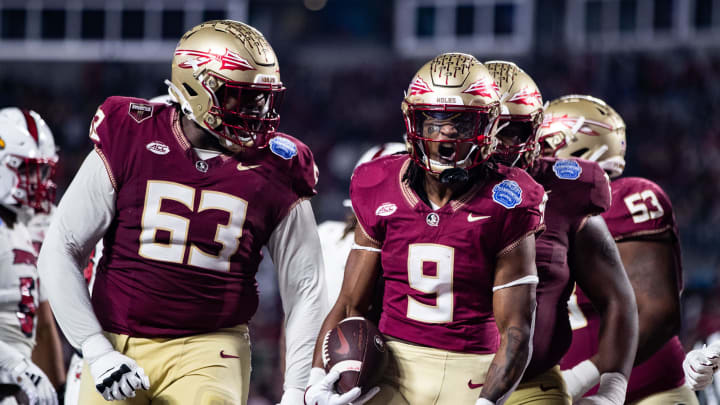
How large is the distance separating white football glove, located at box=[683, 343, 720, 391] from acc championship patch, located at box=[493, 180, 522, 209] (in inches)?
49.2

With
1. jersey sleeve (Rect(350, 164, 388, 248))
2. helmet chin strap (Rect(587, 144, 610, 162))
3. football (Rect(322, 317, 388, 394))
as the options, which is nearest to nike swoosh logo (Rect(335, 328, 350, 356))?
football (Rect(322, 317, 388, 394))

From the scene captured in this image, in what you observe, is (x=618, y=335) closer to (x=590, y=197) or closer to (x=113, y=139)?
(x=590, y=197)

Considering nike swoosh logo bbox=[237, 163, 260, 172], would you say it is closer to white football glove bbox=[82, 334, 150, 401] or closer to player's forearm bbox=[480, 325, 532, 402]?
white football glove bbox=[82, 334, 150, 401]

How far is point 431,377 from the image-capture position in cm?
272

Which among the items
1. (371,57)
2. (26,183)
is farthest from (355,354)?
(371,57)

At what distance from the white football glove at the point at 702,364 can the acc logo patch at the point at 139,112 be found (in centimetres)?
222

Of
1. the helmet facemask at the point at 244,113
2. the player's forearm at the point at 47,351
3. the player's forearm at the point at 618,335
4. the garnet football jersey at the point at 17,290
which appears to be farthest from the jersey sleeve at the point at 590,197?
the player's forearm at the point at 47,351

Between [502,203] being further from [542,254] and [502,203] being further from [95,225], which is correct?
[95,225]

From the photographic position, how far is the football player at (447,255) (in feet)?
8.83

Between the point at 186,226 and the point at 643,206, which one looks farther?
the point at 643,206

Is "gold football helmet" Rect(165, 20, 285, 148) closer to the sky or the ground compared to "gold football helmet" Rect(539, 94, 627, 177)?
closer to the sky

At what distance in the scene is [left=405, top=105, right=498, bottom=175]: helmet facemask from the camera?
9.12 feet

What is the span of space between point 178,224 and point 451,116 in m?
0.93

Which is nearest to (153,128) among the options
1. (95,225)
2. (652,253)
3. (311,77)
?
(95,225)
